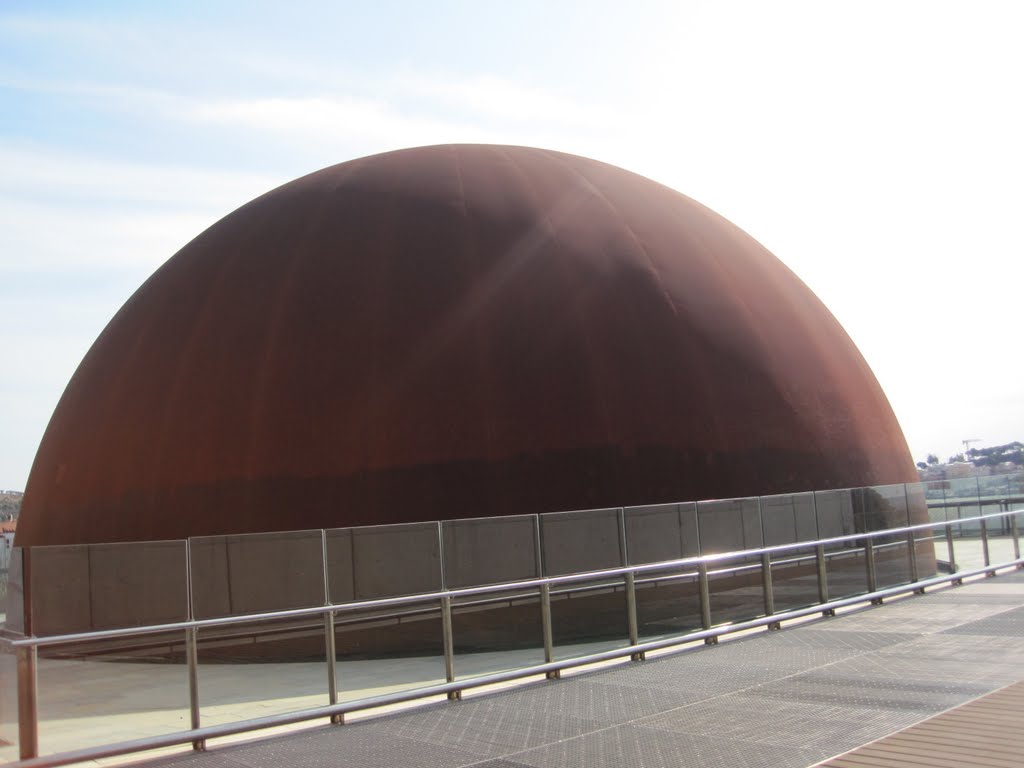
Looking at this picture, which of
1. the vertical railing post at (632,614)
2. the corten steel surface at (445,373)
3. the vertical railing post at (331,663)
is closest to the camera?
the vertical railing post at (331,663)

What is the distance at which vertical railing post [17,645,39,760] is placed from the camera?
250 inches

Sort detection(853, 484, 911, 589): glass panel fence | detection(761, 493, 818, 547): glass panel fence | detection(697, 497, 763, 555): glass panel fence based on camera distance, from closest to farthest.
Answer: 1. detection(853, 484, 911, 589): glass panel fence
2. detection(697, 497, 763, 555): glass panel fence
3. detection(761, 493, 818, 547): glass panel fence

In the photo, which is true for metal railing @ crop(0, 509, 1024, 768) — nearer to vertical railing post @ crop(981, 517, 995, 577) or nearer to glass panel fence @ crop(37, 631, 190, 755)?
vertical railing post @ crop(981, 517, 995, 577)

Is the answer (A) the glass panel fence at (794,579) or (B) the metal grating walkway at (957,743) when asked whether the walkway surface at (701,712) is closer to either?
(B) the metal grating walkway at (957,743)

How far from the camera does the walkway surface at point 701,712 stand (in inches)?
245

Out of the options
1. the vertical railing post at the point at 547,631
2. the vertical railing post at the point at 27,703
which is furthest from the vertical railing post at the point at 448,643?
the vertical railing post at the point at 27,703

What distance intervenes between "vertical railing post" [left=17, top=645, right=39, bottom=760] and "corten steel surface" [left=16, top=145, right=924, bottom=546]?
8152 millimetres

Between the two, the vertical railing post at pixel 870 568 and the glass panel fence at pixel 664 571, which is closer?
the glass panel fence at pixel 664 571

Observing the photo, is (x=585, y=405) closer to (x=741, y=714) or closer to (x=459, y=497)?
(x=459, y=497)

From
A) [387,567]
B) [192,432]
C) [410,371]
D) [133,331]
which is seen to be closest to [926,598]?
[387,567]

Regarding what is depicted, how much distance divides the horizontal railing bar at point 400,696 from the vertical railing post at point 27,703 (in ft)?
0.34

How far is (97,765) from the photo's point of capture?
655 centimetres

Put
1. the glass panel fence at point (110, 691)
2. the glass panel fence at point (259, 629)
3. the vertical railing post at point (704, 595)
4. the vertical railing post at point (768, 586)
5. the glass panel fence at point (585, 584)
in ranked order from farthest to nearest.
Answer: the vertical railing post at point (768, 586) < the vertical railing post at point (704, 595) < the glass panel fence at point (585, 584) < the glass panel fence at point (259, 629) < the glass panel fence at point (110, 691)

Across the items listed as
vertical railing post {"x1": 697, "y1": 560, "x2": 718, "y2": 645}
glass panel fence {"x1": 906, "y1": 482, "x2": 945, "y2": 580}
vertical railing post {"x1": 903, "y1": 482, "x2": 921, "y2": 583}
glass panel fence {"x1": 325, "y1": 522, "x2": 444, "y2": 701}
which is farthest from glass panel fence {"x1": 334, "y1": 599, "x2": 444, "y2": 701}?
glass panel fence {"x1": 906, "y1": 482, "x2": 945, "y2": 580}
